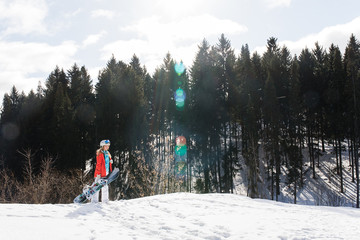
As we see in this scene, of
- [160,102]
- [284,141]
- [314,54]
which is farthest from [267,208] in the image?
[314,54]

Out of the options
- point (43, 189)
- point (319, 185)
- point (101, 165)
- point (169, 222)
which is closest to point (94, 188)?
point (101, 165)

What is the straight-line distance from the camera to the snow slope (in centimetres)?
550

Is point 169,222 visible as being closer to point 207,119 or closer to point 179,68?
point 207,119

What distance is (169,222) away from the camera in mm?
7336

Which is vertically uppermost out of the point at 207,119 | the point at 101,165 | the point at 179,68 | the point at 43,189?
the point at 179,68

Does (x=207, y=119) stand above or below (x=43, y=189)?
above

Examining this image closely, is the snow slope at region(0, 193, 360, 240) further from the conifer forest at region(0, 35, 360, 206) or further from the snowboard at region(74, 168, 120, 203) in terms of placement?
the conifer forest at region(0, 35, 360, 206)

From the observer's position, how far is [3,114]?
123 feet

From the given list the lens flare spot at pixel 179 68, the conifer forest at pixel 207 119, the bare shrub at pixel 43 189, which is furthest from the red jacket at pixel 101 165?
the lens flare spot at pixel 179 68

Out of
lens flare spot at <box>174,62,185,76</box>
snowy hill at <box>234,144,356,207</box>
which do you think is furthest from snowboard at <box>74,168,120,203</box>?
lens flare spot at <box>174,62,185,76</box>

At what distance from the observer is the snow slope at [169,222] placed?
5.50m

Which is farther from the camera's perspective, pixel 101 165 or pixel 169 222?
pixel 101 165

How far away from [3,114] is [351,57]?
138 feet

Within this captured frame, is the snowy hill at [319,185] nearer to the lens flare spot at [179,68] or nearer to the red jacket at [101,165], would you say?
the lens flare spot at [179,68]
